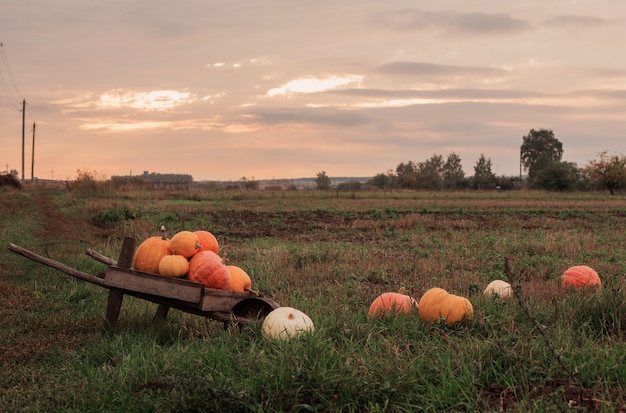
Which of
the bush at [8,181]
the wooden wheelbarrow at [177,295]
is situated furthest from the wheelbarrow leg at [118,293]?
the bush at [8,181]

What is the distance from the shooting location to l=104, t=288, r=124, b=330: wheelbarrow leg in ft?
19.9

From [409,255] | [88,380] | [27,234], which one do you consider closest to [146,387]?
[88,380]

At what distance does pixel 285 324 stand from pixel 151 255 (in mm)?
→ 1870

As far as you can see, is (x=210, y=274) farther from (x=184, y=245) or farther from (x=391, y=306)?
(x=391, y=306)

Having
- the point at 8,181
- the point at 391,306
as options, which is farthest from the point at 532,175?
the point at 391,306

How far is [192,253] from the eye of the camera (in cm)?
612

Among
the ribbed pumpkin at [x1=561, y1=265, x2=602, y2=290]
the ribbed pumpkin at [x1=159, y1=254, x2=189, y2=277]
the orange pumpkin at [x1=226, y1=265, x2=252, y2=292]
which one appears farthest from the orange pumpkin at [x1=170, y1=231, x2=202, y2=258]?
the ribbed pumpkin at [x1=561, y1=265, x2=602, y2=290]

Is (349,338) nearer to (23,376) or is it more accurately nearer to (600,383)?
(600,383)

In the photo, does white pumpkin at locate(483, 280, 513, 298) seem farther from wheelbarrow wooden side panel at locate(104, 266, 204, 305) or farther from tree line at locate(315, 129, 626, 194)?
tree line at locate(315, 129, 626, 194)

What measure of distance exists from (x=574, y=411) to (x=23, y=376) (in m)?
4.36

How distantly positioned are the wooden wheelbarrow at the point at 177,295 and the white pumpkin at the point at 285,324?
0.46 m

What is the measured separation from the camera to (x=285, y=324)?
16.6 feet

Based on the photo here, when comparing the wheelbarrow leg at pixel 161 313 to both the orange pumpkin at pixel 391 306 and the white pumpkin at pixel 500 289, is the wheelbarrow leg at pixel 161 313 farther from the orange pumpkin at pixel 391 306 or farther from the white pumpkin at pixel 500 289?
the white pumpkin at pixel 500 289

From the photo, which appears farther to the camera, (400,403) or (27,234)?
(27,234)
